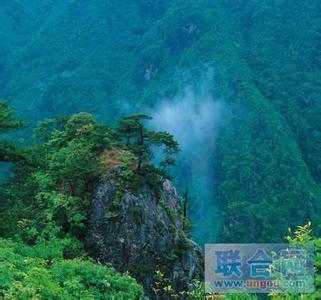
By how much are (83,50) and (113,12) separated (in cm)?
1997

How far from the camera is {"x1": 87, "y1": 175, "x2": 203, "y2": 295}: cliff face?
17172 millimetres

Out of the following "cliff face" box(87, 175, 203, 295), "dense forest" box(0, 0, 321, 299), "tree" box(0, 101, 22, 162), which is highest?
"dense forest" box(0, 0, 321, 299)

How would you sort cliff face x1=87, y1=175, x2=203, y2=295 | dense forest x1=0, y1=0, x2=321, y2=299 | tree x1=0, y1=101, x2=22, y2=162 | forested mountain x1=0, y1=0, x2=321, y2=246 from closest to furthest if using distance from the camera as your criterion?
tree x1=0, y1=101, x2=22, y2=162 < cliff face x1=87, y1=175, x2=203, y2=295 < dense forest x1=0, y1=0, x2=321, y2=299 < forested mountain x1=0, y1=0, x2=321, y2=246

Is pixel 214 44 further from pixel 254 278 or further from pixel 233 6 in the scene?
pixel 254 278

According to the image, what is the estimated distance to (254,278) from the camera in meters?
8.02

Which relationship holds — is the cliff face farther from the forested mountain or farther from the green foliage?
the forested mountain

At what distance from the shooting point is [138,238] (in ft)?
57.8

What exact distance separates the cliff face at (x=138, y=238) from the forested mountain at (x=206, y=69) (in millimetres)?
80592

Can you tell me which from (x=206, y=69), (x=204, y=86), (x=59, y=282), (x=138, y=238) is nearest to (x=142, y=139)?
(x=138, y=238)

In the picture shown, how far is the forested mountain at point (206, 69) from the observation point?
355ft

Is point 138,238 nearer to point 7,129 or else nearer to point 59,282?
point 7,129

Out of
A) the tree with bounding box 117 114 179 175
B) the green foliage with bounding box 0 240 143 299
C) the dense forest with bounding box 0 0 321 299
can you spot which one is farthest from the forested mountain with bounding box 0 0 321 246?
the green foliage with bounding box 0 240 143 299

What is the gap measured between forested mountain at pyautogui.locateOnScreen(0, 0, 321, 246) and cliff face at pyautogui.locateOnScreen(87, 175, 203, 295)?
8059cm

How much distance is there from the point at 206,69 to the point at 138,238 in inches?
4901
